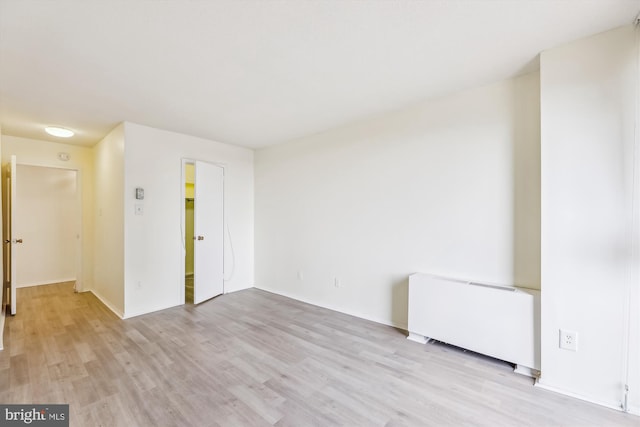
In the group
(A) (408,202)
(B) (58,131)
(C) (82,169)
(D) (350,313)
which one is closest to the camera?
(A) (408,202)

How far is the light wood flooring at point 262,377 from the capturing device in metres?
1.74

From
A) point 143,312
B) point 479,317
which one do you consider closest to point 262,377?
point 479,317

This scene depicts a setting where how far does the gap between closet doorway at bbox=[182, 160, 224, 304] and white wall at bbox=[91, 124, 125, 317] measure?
79cm

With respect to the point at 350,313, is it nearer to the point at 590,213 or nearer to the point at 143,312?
the point at 590,213

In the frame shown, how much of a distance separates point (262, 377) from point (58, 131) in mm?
4214

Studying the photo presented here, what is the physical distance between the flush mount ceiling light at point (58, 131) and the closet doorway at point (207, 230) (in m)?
1.53

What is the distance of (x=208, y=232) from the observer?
422 cm

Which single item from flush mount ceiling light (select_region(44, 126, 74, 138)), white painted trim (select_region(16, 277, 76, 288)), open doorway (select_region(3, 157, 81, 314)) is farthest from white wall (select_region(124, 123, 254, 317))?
white painted trim (select_region(16, 277, 76, 288))

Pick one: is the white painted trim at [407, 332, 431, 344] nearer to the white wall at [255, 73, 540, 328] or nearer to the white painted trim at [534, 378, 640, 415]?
the white wall at [255, 73, 540, 328]

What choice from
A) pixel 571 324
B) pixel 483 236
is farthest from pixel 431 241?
pixel 571 324

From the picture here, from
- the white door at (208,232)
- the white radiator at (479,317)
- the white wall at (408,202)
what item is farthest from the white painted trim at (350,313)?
the white door at (208,232)

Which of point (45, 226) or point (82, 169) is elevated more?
point (82, 169)

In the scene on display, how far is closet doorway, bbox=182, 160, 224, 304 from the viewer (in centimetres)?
403

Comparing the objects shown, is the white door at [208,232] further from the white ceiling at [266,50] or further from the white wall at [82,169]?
the white wall at [82,169]
